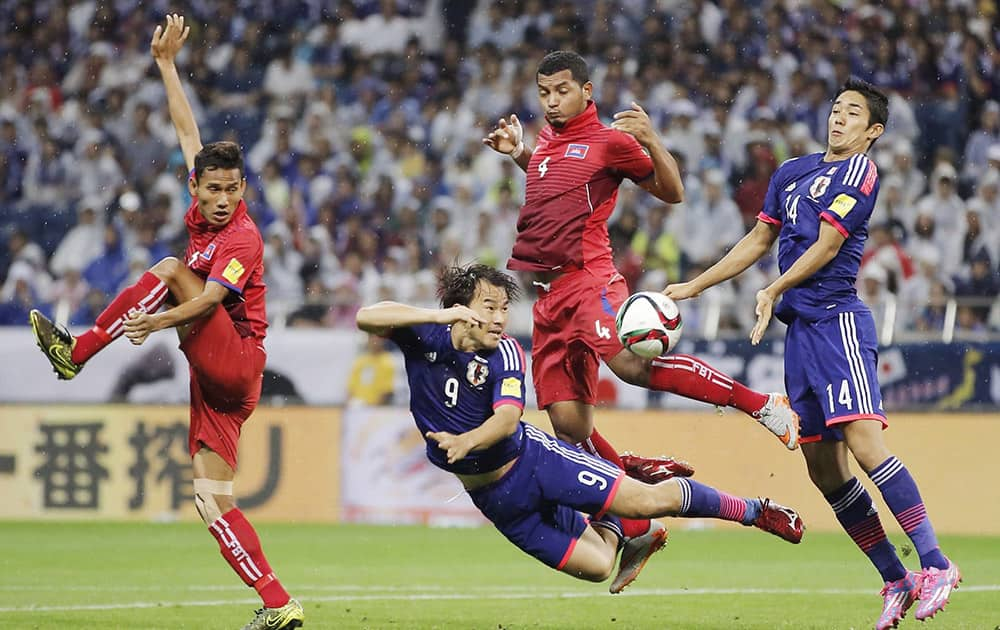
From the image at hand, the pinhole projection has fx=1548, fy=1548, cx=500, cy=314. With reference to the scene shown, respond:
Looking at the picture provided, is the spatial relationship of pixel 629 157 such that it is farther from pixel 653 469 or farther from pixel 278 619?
pixel 278 619

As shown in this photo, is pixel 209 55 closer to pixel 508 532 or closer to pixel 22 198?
pixel 22 198

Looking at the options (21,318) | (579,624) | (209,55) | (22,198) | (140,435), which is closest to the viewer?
(579,624)

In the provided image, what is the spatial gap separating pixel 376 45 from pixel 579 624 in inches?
537

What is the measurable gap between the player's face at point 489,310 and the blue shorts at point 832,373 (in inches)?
65.1

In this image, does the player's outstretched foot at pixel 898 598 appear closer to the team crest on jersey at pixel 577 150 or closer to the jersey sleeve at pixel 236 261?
the team crest on jersey at pixel 577 150

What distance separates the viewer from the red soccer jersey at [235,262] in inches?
318

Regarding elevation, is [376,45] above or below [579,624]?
above

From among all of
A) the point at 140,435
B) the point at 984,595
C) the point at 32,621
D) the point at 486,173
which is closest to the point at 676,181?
the point at 984,595

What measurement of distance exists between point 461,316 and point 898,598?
269 centimetres

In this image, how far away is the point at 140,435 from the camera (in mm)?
15641

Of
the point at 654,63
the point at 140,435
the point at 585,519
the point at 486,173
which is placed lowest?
the point at 140,435

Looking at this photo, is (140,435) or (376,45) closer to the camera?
(140,435)

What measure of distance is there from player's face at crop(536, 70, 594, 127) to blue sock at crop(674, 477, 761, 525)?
7.22 ft

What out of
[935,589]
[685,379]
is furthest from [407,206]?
[935,589]
